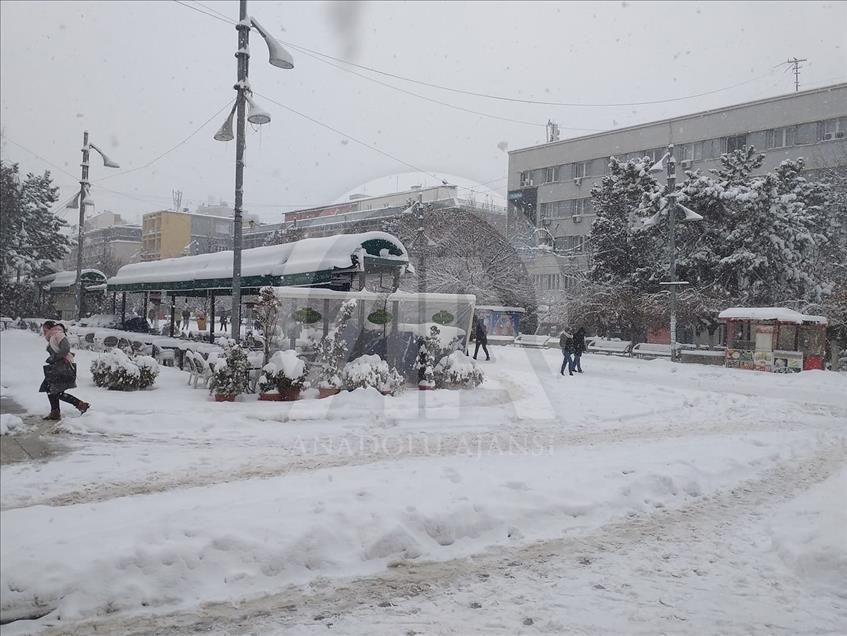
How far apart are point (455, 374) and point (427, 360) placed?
68 cm

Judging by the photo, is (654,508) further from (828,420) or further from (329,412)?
(828,420)

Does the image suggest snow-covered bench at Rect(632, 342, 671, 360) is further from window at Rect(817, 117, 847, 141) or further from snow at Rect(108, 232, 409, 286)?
snow at Rect(108, 232, 409, 286)

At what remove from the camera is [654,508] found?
20.0ft

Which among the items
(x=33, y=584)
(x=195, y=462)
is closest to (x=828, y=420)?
(x=195, y=462)

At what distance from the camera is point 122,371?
424 inches

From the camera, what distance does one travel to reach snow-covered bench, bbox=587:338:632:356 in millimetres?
28641

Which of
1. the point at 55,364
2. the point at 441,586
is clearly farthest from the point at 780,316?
the point at 55,364

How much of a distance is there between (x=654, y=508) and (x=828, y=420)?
26.2ft

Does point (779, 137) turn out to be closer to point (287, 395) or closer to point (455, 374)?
point (455, 374)

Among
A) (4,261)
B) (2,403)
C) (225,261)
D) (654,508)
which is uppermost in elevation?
(225,261)

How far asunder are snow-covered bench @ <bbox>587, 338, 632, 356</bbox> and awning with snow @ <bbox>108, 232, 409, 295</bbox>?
1664 cm

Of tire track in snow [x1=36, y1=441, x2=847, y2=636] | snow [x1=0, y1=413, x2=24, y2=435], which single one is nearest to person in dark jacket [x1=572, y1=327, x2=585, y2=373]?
tire track in snow [x1=36, y1=441, x2=847, y2=636]

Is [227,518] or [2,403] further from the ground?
[2,403]

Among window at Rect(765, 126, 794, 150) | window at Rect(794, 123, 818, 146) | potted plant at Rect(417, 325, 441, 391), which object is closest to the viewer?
potted plant at Rect(417, 325, 441, 391)
